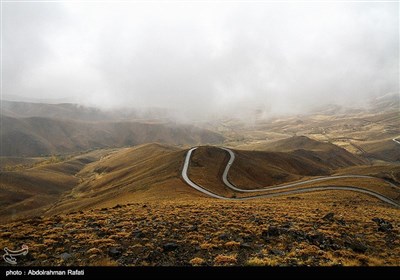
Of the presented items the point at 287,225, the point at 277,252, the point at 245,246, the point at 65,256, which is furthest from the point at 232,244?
the point at 65,256

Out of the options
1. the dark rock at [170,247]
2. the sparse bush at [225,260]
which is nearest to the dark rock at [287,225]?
the sparse bush at [225,260]

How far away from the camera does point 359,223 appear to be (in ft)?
105

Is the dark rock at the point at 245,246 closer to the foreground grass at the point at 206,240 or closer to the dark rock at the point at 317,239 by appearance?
the foreground grass at the point at 206,240

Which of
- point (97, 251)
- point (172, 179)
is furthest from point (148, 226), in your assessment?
point (172, 179)

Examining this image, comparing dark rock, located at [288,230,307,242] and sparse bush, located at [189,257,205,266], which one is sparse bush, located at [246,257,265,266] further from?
dark rock, located at [288,230,307,242]

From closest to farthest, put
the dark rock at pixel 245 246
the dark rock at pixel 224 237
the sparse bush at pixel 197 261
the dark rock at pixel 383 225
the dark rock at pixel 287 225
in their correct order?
1. the sparse bush at pixel 197 261
2. the dark rock at pixel 245 246
3. the dark rock at pixel 224 237
4. the dark rock at pixel 287 225
5. the dark rock at pixel 383 225

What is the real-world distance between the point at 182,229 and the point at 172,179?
6179 cm

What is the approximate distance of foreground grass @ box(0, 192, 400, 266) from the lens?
19562 millimetres

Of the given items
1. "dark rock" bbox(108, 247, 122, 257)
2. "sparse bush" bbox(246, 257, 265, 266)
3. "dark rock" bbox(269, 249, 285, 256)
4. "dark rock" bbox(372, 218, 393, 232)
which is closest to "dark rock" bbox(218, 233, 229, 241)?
"dark rock" bbox(269, 249, 285, 256)

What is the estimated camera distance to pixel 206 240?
23250 millimetres

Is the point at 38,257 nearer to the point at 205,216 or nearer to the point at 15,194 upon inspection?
the point at 205,216

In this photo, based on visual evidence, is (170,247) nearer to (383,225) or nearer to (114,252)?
(114,252)

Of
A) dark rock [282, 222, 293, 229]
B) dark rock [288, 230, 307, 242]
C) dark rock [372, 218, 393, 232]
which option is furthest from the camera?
dark rock [372, 218, 393, 232]

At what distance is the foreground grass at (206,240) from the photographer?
19.6m
